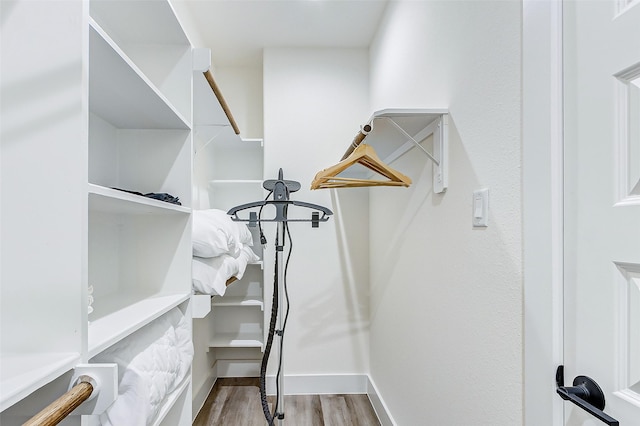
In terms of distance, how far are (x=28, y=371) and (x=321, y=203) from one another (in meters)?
2.21

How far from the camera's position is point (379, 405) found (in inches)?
89.7

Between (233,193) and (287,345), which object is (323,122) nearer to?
(233,193)

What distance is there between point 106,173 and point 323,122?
1.74 m

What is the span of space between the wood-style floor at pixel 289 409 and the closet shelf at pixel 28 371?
184 centimetres

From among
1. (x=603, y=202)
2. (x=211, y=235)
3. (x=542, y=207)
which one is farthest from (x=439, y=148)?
(x=211, y=235)

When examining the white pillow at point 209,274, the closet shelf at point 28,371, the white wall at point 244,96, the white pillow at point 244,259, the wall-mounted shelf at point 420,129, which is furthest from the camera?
the white wall at point 244,96

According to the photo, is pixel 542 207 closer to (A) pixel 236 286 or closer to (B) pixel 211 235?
(B) pixel 211 235

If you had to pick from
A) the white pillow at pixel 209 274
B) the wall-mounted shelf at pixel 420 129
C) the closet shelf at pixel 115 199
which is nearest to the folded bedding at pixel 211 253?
the white pillow at pixel 209 274

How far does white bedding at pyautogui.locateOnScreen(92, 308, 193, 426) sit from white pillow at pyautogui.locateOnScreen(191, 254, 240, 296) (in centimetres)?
26

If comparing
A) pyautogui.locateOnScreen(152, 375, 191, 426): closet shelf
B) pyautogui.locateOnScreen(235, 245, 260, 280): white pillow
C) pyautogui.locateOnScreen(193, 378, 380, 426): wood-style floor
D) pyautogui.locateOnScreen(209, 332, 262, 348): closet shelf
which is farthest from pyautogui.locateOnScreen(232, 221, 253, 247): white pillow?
pyautogui.locateOnScreen(193, 378, 380, 426): wood-style floor

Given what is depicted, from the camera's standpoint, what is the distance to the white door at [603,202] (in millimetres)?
621

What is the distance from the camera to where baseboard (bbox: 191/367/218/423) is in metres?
2.25

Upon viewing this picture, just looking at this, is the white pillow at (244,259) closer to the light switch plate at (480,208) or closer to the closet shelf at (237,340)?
the closet shelf at (237,340)

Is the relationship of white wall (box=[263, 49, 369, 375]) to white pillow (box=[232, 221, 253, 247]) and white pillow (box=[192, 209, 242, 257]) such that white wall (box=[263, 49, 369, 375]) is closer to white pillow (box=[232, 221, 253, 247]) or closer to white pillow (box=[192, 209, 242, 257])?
white pillow (box=[232, 221, 253, 247])
